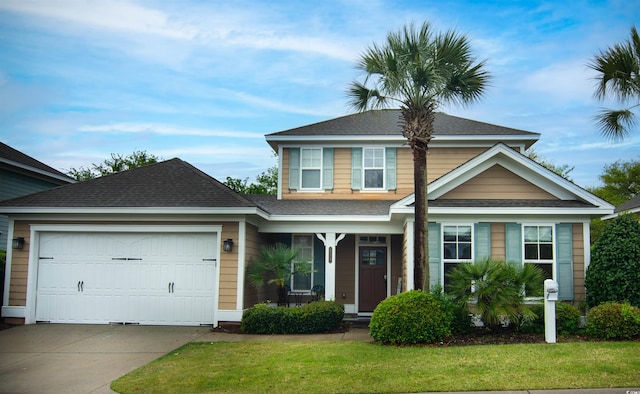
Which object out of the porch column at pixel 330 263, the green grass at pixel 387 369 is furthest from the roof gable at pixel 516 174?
the green grass at pixel 387 369

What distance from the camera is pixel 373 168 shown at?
61.5 ft

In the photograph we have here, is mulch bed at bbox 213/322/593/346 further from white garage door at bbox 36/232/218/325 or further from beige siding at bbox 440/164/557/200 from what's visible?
white garage door at bbox 36/232/218/325

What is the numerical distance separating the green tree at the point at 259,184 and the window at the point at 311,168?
17.7 meters

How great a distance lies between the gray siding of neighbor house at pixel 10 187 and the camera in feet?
65.1

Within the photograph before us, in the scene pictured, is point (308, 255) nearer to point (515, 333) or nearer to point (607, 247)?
point (515, 333)

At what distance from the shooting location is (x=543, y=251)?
47.5ft

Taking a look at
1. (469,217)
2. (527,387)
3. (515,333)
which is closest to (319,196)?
(469,217)

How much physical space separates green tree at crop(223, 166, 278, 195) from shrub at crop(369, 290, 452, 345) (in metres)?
25.5

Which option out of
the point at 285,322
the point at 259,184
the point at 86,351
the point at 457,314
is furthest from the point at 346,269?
the point at 259,184

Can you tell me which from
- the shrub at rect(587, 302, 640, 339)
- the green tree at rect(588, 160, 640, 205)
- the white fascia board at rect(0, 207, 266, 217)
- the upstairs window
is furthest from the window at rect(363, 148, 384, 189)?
the green tree at rect(588, 160, 640, 205)

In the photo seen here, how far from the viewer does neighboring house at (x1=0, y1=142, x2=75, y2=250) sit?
19.8m

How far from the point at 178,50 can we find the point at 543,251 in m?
10.3

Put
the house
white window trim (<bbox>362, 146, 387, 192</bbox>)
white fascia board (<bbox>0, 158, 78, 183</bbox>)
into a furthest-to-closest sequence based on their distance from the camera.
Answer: white fascia board (<bbox>0, 158, 78, 183</bbox>) → white window trim (<bbox>362, 146, 387, 192</bbox>) → the house

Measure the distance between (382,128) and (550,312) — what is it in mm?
9254
